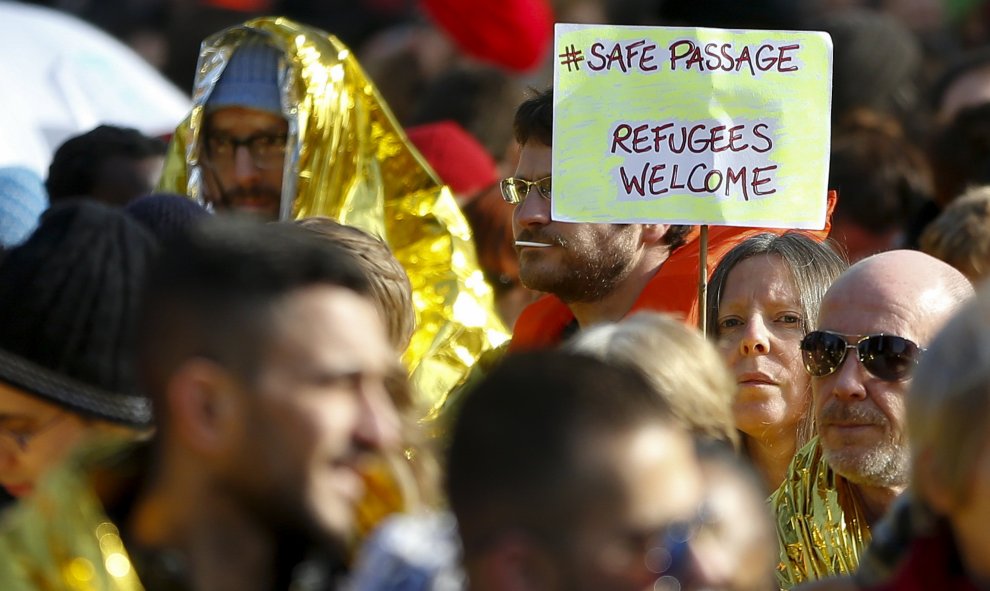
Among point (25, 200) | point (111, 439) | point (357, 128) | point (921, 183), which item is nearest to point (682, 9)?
point (921, 183)

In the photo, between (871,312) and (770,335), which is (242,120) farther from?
(871,312)

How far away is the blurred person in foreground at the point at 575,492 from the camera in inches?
77.1

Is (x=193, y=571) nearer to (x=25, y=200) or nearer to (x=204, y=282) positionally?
(x=204, y=282)

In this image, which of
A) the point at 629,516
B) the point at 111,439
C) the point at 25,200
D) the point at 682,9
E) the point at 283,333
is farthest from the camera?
the point at 682,9

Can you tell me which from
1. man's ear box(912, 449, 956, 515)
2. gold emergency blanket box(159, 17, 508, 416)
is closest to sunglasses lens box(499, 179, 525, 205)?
gold emergency blanket box(159, 17, 508, 416)

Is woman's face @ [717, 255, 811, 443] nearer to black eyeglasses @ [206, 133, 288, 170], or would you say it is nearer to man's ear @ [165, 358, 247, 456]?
black eyeglasses @ [206, 133, 288, 170]

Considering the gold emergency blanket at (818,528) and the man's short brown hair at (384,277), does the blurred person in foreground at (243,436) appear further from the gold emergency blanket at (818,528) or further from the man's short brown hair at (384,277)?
the gold emergency blanket at (818,528)

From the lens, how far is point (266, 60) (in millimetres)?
5023

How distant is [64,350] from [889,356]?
165 centimetres

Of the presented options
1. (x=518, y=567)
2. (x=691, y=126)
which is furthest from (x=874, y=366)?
(x=518, y=567)

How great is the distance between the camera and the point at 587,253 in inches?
171

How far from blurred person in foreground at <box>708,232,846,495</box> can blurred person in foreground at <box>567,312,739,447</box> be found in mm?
1206

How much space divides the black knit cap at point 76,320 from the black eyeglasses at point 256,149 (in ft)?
7.07

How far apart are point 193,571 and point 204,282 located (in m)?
0.37
